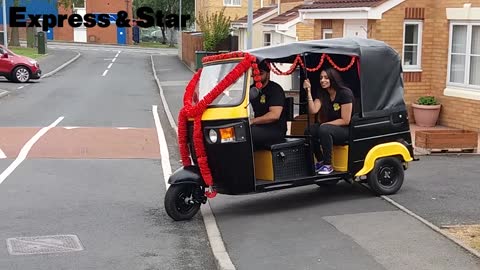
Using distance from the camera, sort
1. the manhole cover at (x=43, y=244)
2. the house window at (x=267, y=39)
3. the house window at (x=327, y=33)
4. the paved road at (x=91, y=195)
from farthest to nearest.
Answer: the house window at (x=267, y=39), the house window at (x=327, y=33), the manhole cover at (x=43, y=244), the paved road at (x=91, y=195)

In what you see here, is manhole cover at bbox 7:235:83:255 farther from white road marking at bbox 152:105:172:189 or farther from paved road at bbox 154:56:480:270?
white road marking at bbox 152:105:172:189

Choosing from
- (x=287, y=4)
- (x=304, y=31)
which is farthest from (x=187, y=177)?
(x=287, y=4)

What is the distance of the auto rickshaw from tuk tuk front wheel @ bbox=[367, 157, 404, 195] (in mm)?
13

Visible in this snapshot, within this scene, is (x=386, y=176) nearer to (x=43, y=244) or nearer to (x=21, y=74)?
(x=43, y=244)

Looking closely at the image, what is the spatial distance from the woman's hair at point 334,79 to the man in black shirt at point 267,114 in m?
0.78

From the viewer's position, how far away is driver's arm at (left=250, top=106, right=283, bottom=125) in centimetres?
900

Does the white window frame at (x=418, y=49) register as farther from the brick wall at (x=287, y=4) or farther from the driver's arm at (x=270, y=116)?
the brick wall at (x=287, y=4)

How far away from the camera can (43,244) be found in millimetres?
7812

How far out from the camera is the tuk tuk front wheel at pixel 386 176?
31.9ft

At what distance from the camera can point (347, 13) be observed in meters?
17.9

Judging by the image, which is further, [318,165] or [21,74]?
[21,74]

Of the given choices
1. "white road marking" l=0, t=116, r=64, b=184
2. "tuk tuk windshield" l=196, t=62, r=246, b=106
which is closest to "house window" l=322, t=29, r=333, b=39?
"white road marking" l=0, t=116, r=64, b=184

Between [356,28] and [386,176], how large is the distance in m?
9.08

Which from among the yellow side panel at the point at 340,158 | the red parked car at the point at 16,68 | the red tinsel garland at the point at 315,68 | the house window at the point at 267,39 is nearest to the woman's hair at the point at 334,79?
the red tinsel garland at the point at 315,68
